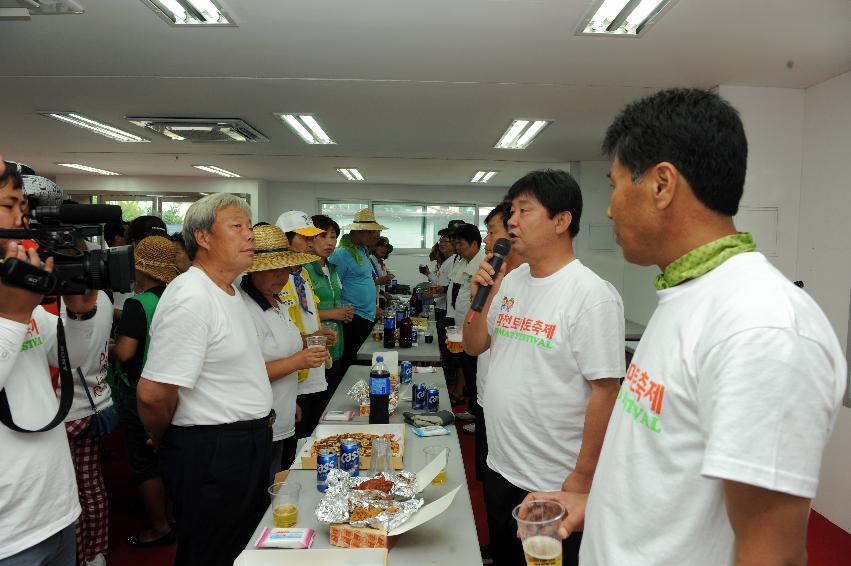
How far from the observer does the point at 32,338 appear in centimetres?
147

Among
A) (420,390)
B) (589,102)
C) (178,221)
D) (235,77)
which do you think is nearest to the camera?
(420,390)

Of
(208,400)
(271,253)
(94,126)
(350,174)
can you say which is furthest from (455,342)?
(350,174)

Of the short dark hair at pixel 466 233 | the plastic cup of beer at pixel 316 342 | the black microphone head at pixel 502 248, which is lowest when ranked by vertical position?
the plastic cup of beer at pixel 316 342

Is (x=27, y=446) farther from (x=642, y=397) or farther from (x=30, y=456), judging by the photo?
(x=642, y=397)

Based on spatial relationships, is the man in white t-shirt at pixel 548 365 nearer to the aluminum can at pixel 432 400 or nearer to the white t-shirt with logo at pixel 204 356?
the aluminum can at pixel 432 400

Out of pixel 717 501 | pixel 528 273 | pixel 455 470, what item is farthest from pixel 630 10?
pixel 717 501

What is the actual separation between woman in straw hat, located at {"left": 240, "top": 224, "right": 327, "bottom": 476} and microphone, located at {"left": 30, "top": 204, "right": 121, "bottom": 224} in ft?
3.03

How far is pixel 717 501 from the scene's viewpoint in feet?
2.81

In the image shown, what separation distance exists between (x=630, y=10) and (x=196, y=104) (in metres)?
3.74

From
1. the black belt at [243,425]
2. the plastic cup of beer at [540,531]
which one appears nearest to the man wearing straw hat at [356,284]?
the black belt at [243,425]

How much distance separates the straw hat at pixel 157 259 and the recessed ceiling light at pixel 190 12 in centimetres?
121

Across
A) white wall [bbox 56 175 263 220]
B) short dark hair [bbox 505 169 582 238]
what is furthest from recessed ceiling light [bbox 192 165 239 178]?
short dark hair [bbox 505 169 582 238]

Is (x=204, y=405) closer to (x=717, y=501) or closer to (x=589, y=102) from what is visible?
(x=717, y=501)

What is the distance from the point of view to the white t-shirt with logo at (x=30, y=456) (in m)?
1.32
